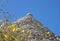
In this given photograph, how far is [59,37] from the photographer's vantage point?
279 inches

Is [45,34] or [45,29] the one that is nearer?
[45,34]

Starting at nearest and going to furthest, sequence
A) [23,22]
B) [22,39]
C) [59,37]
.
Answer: [22,39]
[59,37]
[23,22]

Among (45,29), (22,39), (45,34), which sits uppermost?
(45,29)

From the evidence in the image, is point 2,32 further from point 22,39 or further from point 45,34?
point 45,34

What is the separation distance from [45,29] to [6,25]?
77.9 inches

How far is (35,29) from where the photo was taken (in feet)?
23.1

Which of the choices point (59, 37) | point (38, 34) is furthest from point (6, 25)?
point (59, 37)

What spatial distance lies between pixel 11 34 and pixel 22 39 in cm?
26

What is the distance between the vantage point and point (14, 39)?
5.52 metres

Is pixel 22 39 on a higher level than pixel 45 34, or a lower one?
lower

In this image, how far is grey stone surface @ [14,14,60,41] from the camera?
6308mm

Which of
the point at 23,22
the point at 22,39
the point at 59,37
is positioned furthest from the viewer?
the point at 23,22

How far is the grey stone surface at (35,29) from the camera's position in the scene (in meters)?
6.31

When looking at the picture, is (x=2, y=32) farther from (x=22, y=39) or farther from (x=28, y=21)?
(x=28, y=21)
